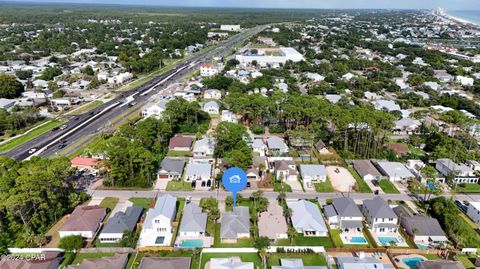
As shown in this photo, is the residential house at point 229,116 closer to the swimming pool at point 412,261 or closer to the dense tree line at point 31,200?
the dense tree line at point 31,200

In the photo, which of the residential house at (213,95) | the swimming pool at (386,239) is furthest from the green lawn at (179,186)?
the residential house at (213,95)

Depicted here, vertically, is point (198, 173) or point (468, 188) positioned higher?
point (198, 173)

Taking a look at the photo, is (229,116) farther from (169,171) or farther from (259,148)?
(169,171)

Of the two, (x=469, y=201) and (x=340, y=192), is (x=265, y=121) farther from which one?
(x=469, y=201)

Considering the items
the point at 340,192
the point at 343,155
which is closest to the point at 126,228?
the point at 340,192

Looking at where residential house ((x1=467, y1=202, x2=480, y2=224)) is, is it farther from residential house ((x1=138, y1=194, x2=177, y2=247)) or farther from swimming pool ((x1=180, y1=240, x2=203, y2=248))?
residential house ((x1=138, y1=194, x2=177, y2=247))

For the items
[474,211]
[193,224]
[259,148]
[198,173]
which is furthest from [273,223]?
[474,211]
